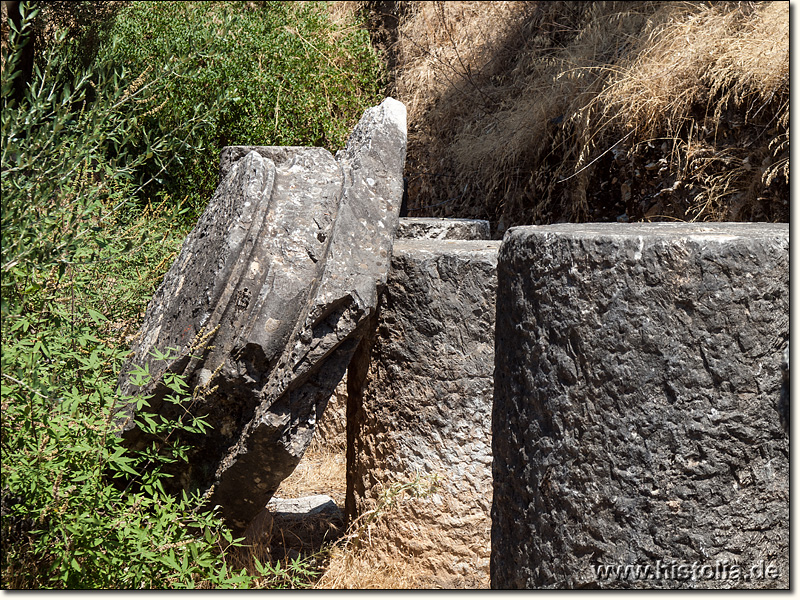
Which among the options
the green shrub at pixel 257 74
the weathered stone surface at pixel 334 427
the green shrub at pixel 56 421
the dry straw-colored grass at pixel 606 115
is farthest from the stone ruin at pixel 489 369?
the green shrub at pixel 257 74

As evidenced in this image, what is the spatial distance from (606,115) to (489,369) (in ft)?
10.8

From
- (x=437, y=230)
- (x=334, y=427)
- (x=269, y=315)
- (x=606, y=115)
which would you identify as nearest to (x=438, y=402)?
(x=269, y=315)

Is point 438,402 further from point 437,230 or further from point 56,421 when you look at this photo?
point 56,421

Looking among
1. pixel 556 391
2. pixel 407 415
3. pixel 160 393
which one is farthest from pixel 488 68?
pixel 556 391

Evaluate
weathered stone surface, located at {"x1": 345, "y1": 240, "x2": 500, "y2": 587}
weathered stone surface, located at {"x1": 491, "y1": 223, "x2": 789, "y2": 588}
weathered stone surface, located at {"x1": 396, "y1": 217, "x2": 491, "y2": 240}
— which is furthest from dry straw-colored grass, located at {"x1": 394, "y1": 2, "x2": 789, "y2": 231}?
weathered stone surface, located at {"x1": 491, "y1": 223, "x2": 789, "y2": 588}

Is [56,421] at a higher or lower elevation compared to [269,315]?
lower

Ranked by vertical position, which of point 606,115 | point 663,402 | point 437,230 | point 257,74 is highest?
point 257,74

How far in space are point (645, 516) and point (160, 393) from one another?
1663mm

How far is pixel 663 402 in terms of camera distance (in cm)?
173

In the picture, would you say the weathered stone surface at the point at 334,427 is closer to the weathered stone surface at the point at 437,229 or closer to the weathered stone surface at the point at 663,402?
the weathered stone surface at the point at 437,229

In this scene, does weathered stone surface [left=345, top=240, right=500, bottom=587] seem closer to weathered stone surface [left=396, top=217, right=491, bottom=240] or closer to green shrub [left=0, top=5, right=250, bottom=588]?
weathered stone surface [left=396, top=217, right=491, bottom=240]

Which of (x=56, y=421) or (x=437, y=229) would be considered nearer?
(x=56, y=421)

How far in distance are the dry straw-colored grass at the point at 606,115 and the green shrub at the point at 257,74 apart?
0.76 m

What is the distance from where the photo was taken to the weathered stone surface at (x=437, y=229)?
4.05m
